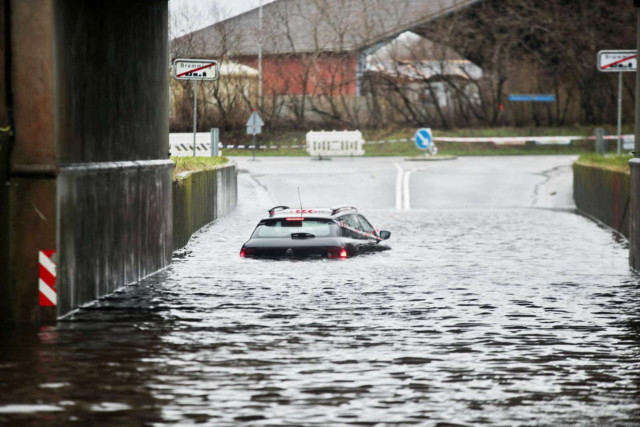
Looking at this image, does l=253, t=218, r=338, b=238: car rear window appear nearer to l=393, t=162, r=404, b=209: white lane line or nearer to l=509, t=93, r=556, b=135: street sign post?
l=393, t=162, r=404, b=209: white lane line

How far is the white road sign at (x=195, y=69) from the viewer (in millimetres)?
25578

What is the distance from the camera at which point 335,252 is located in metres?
19.4

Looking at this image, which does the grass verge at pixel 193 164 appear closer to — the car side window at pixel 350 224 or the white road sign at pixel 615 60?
the car side window at pixel 350 224

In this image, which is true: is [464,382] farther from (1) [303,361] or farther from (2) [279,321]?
(2) [279,321]

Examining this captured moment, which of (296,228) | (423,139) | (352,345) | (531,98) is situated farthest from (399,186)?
(352,345)

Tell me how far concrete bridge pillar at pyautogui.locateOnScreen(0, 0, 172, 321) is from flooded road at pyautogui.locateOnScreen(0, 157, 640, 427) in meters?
0.57

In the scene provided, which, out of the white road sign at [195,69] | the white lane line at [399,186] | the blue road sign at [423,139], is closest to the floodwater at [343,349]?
the white road sign at [195,69]

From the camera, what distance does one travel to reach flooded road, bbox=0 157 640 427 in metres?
9.11

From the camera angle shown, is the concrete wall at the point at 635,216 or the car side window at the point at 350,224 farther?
the car side window at the point at 350,224

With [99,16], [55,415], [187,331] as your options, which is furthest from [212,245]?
[55,415]

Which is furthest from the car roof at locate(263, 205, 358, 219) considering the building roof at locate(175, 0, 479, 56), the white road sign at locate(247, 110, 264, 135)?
the building roof at locate(175, 0, 479, 56)

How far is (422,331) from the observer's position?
13.2 meters

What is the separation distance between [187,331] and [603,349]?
13.8ft

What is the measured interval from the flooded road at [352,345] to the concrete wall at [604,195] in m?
2.37
